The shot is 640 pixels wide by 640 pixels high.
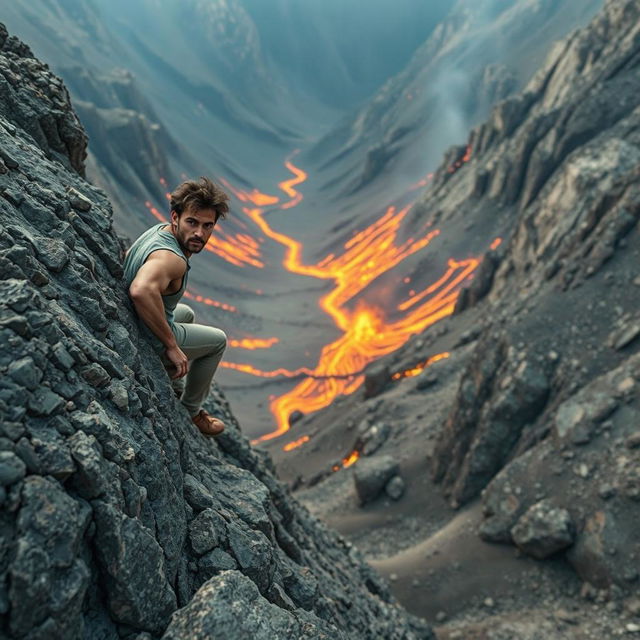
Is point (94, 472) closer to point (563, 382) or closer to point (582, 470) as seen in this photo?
point (582, 470)

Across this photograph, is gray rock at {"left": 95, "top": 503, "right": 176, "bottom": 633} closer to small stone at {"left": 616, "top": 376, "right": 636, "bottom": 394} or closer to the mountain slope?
the mountain slope

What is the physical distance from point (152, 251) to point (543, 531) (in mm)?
16126

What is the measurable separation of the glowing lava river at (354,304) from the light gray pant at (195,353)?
1312 inches

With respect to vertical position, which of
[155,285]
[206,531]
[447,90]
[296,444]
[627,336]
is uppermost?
[447,90]

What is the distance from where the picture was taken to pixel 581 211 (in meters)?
35.2

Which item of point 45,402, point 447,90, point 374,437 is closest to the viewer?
point 45,402

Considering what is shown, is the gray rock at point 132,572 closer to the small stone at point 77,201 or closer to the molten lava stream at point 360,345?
the small stone at point 77,201

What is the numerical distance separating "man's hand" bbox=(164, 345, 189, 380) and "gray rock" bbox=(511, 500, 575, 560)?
1491cm

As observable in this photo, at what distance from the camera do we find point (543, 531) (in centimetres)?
1669

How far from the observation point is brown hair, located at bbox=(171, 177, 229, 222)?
19.7ft

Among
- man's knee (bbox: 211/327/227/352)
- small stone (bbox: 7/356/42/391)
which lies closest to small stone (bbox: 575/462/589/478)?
man's knee (bbox: 211/327/227/352)

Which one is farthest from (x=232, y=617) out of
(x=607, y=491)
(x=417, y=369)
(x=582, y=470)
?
(x=417, y=369)

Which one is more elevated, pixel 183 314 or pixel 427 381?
pixel 427 381

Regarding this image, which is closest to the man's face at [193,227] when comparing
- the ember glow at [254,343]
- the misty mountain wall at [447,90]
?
the ember glow at [254,343]
